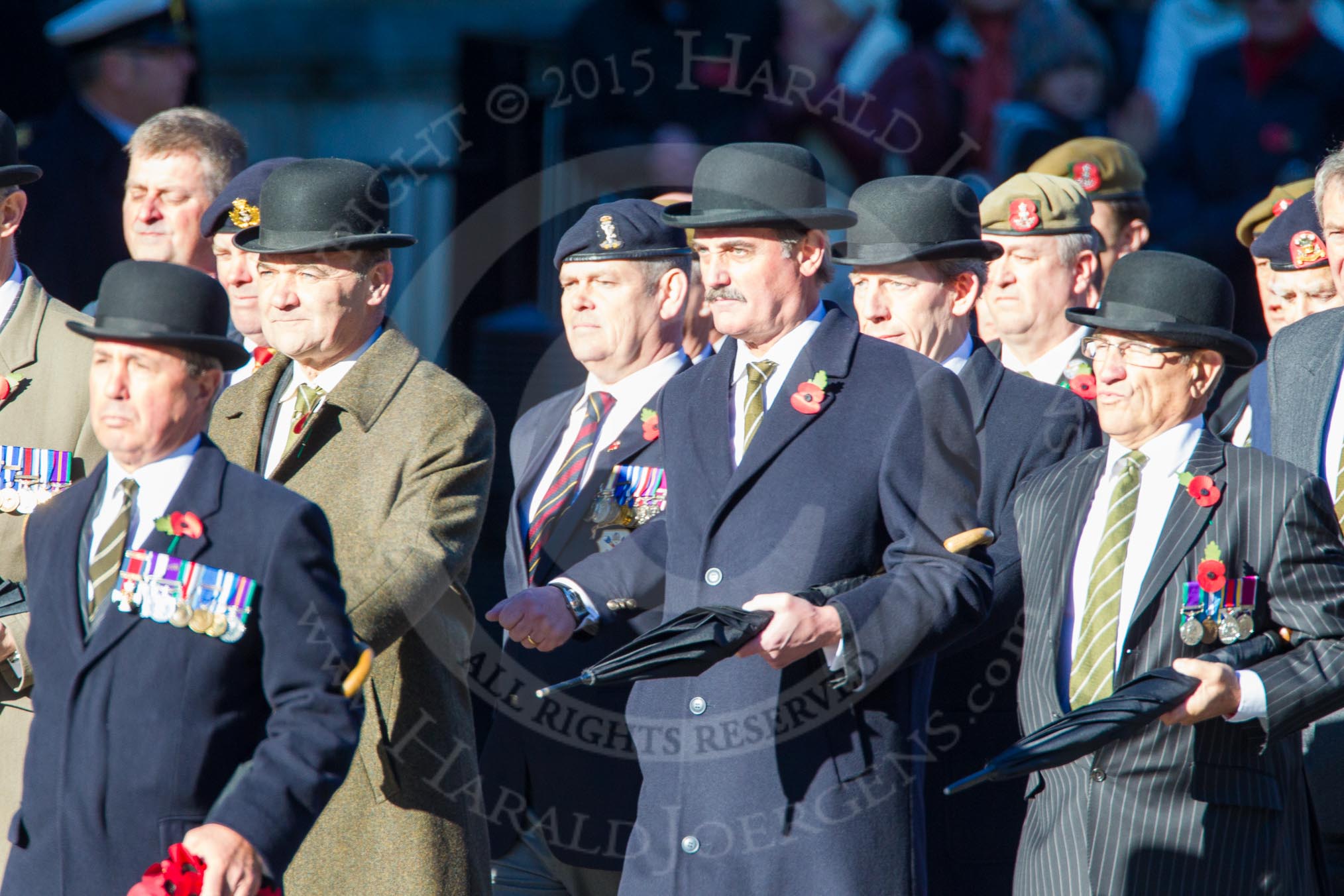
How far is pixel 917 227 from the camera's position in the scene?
487 centimetres

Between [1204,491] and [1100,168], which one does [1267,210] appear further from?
[1204,491]

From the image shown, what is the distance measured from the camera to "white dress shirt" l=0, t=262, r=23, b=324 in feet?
14.0

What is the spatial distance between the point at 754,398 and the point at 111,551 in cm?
145

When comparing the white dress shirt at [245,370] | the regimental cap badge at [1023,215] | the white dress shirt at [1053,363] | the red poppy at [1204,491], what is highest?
the regimental cap badge at [1023,215]

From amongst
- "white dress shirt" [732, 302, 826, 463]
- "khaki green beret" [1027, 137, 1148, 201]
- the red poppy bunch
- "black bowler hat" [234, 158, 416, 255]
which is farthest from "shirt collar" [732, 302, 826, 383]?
"khaki green beret" [1027, 137, 1148, 201]

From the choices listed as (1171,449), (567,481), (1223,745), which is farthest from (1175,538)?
(567,481)

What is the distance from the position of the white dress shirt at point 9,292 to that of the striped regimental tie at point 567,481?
1391 mm

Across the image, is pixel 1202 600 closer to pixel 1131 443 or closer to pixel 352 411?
pixel 1131 443

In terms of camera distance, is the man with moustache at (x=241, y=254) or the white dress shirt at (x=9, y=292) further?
the man with moustache at (x=241, y=254)

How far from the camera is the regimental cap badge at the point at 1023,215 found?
553 cm

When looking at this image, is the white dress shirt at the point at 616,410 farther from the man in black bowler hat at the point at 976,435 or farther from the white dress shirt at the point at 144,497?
the white dress shirt at the point at 144,497

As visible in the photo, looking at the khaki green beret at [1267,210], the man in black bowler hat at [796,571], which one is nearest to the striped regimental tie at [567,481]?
the man in black bowler hat at [796,571]

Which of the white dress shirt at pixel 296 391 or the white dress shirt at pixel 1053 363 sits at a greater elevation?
the white dress shirt at pixel 1053 363

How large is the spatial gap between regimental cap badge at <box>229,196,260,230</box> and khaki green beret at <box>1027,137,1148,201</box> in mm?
2906
